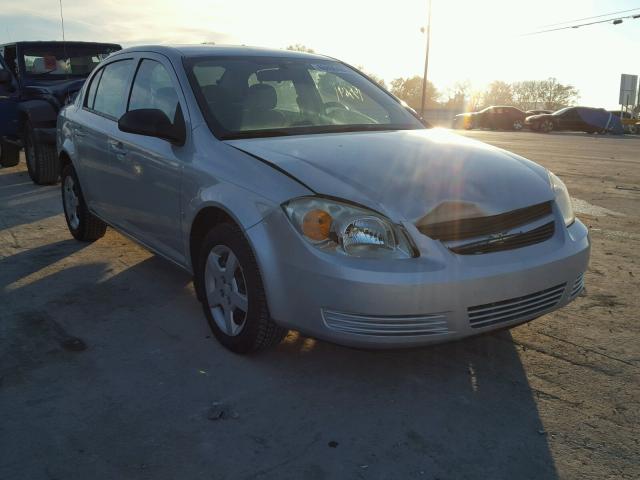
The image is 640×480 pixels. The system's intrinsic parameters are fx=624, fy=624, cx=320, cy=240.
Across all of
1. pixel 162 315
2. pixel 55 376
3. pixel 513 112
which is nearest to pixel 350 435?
pixel 55 376

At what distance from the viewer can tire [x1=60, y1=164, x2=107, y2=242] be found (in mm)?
5320

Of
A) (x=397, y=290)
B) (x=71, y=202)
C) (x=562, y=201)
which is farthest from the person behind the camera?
(x=71, y=202)

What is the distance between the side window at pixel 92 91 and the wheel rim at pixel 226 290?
2.53m

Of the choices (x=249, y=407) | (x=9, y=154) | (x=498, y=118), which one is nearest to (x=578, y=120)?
(x=498, y=118)

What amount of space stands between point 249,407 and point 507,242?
53.6 inches

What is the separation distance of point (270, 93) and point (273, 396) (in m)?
1.90

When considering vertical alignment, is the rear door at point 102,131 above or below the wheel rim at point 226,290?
above

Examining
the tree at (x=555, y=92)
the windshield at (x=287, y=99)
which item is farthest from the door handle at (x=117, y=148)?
the tree at (x=555, y=92)

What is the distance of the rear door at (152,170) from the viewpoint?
3.60m

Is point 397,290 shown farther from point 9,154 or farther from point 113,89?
point 9,154

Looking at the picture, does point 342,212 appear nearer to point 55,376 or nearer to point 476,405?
point 476,405

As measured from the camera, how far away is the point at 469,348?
131 inches

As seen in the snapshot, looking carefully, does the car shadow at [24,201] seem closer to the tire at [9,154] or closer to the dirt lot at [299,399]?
the tire at [9,154]

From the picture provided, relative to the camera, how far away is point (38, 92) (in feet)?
29.7
